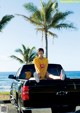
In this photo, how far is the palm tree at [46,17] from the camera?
3844 cm

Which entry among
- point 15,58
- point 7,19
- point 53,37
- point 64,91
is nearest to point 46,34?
point 53,37

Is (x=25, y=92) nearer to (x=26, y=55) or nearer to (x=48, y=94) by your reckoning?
(x=48, y=94)

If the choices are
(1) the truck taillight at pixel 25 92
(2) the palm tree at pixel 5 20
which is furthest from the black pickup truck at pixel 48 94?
(2) the palm tree at pixel 5 20

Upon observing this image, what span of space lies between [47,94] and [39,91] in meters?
0.25

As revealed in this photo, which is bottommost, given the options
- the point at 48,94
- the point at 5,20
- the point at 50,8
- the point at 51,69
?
the point at 48,94

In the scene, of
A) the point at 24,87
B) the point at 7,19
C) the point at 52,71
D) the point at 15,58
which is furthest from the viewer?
the point at 15,58

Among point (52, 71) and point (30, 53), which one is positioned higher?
point (30, 53)

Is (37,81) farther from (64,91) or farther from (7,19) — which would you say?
(7,19)

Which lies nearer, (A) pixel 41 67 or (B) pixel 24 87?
(B) pixel 24 87

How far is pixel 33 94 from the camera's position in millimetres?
11188

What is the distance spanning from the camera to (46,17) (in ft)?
128

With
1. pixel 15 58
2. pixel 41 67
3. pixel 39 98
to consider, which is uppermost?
pixel 15 58

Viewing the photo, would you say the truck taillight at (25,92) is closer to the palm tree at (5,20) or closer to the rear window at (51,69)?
the rear window at (51,69)

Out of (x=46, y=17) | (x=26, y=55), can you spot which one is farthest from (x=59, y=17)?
(x=26, y=55)
